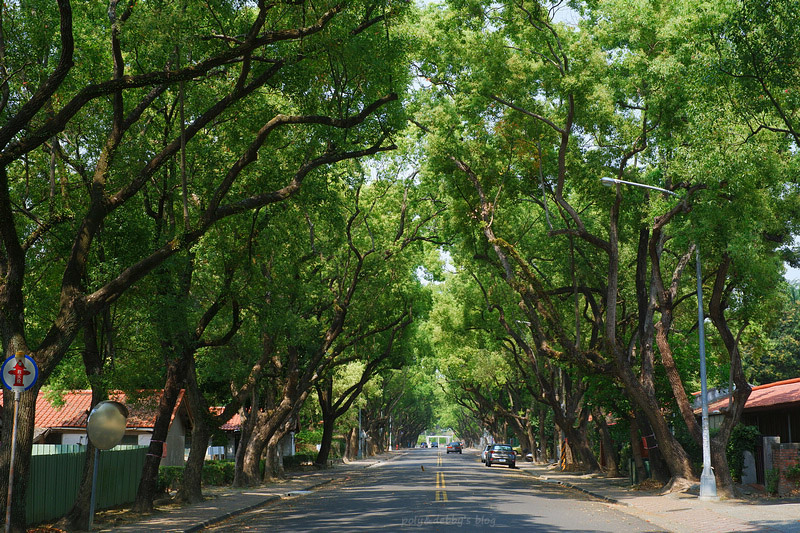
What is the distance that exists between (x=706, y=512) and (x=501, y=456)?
37.0 meters

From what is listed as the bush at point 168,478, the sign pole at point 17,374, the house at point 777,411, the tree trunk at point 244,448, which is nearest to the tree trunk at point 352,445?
the tree trunk at point 244,448

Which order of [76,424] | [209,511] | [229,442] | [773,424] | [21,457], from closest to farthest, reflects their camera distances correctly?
[21,457] < [209,511] < [773,424] < [76,424] < [229,442]

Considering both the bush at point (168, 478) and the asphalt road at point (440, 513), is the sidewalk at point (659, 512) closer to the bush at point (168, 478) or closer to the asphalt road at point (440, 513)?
the asphalt road at point (440, 513)

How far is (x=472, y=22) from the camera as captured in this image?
22672 millimetres

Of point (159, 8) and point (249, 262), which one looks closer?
point (159, 8)

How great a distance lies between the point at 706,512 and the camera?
17.6m

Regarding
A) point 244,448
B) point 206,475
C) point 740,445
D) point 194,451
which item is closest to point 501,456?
point 244,448

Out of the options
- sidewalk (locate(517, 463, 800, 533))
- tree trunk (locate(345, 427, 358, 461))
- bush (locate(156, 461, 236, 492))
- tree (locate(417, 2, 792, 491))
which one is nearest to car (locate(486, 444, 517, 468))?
tree trunk (locate(345, 427, 358, 461))

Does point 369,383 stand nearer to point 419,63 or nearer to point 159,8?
point 419,63

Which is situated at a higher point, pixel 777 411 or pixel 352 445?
pixel 777 411

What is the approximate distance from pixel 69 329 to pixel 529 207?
71.8 ft

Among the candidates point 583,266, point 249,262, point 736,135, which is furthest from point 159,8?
point 583,266

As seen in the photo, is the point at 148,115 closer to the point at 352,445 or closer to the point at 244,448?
the point at 244,448

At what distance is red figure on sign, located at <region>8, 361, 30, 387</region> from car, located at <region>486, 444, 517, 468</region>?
44.8 meters
